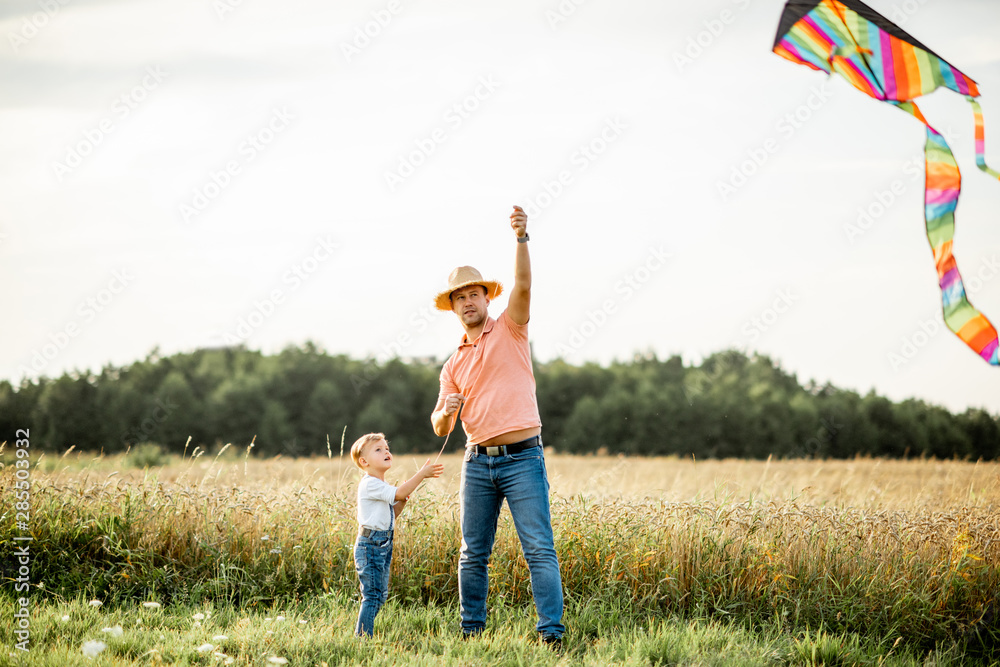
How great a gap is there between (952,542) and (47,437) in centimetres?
4711

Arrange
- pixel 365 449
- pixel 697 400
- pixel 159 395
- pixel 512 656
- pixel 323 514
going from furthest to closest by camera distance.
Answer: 1. pixel 697 400
2. pixel 159 395
3. pixel 323 514
4. pixel 365 449
5. pixel 512 656

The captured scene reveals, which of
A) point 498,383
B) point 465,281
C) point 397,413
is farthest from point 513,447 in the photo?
point 397,413

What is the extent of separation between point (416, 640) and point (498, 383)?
156 cm

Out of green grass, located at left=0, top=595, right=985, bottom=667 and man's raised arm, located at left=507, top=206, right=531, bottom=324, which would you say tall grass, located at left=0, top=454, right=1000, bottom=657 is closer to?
green grass, located at left=0, top=595, right=985, bottom=667

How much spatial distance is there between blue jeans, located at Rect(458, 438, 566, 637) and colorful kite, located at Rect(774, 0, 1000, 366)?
2.64m

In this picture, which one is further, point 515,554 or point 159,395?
point 159,395

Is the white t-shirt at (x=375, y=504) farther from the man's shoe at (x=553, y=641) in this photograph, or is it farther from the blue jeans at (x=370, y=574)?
the man's shoe at (x=553, y=641)

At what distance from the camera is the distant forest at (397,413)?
44812mm

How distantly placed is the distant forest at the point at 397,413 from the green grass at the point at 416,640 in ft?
123

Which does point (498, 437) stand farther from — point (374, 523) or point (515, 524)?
point (374, 523)

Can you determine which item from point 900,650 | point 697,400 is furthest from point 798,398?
point 900,650

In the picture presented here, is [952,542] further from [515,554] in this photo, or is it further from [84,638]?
[84,638]

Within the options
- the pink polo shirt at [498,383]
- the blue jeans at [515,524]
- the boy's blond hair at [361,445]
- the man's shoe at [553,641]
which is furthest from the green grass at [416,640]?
the pink polo shirt at [498,383]

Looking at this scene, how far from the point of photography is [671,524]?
18.2 feet
